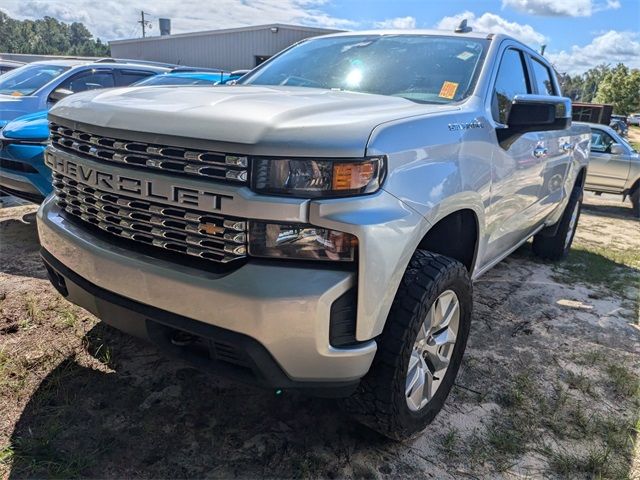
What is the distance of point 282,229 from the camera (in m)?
1.74

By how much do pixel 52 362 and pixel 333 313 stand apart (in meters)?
1.79

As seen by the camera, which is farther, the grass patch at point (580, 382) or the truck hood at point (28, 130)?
the truck hood at point (28, 130)

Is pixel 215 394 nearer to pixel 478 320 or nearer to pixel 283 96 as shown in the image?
pixel 283 96

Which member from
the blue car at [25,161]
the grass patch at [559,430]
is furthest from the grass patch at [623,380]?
the blue car at [25,161]

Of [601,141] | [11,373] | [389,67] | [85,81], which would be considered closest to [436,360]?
[389,67]

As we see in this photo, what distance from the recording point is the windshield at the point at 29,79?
675cm

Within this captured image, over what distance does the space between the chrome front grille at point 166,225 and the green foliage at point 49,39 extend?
54202mm

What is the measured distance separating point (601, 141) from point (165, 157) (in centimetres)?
1067

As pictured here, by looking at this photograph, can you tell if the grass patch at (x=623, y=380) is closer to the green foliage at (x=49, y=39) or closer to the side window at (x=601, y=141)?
the side window at (x=601, y=141)

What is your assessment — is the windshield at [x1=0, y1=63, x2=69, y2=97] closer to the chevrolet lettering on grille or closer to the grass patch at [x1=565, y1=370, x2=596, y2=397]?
the chevrolet lettering on grille

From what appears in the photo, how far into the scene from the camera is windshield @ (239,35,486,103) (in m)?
2.84

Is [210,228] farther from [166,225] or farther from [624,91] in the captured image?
[624,91]

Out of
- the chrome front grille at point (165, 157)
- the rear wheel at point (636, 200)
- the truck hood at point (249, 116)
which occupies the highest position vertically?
the truck hood at point (249, 116)

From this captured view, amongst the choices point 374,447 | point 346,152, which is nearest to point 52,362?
point 374,447
